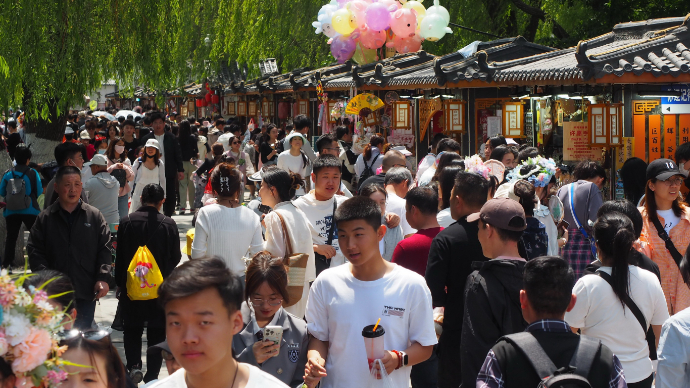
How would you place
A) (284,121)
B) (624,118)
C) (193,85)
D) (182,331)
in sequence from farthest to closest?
(193,85)
(284,121)
(624,118)
(182,331)

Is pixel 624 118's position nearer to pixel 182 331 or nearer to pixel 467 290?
pixel 467 290

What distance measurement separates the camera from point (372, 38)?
18.6 meters

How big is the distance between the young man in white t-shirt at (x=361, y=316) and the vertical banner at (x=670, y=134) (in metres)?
7.52

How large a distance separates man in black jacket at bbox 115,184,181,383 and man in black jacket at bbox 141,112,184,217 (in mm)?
6209

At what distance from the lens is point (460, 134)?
15477mm

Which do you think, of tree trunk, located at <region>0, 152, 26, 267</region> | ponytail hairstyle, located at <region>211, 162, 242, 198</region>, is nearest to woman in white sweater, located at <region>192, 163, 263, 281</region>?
ponytail hairstyle, located at <region>211, 162, 242, 198</region>

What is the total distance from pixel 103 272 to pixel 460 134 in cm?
1018

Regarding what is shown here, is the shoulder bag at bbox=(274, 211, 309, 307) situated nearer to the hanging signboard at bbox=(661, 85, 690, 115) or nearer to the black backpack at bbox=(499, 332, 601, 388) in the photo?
the black backpack at bbox=(499, 332, 601, 388)

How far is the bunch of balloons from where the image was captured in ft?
57.8

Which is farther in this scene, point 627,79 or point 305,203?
point 627,79

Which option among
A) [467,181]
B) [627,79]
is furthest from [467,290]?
[627,79]

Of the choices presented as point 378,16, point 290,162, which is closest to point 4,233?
point 290,162

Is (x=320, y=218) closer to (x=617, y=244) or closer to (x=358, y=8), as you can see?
(x=617, y=244)

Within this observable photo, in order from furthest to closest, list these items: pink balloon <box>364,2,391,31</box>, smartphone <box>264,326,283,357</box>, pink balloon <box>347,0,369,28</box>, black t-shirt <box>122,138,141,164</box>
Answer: pink balloon <box>347,0,369,28</box>, pink balloon <box>364,2,391,31</box>, black t-shirt <box>122,138,141,164</box>, smartphone <box>264,326,283,357</box>
